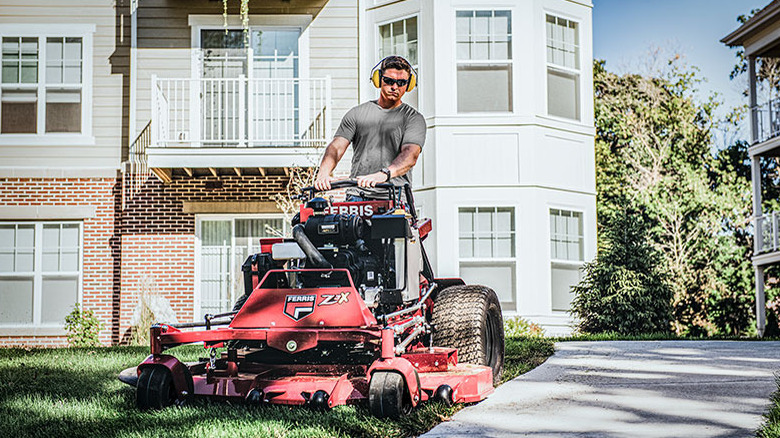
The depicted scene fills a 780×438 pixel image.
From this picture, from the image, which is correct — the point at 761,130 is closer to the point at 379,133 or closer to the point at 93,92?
the point at 93,92

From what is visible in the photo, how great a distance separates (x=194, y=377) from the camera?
5.61m

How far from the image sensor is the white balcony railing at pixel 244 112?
610 inches

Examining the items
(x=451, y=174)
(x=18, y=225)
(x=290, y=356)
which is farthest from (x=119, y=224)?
(x=290, y=356)

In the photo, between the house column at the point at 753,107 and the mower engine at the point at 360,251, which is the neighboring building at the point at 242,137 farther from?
the mower engine at the point at 360,251

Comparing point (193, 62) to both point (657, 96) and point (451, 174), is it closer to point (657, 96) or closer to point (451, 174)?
point (451, 174)

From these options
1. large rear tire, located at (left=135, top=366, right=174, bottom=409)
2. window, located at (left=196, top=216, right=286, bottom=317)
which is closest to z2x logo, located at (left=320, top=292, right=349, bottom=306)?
large rear tire, located at (left=135, top=366, right=174, bottom=409)

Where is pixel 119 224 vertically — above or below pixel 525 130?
below

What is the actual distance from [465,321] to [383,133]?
1.41m

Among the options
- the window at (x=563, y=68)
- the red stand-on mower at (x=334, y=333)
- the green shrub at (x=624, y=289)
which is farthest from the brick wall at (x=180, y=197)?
the red stand-on mower at (x=334, y=333)

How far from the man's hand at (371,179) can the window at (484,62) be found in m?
9.95

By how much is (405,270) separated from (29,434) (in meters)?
2.34

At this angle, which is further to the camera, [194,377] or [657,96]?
[657,96]

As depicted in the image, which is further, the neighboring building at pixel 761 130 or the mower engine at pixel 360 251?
the neighboring building at pixel 761 130

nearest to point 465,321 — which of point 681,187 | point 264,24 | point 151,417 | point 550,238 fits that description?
point 151,417
